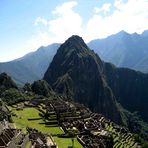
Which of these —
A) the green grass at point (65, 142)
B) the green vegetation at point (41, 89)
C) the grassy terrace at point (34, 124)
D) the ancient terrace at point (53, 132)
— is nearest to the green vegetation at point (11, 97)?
the ancient terrace at point (53, 132)

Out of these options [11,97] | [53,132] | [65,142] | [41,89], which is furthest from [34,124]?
[41,89]

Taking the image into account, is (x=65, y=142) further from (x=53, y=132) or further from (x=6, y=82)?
(x=6, y=82)

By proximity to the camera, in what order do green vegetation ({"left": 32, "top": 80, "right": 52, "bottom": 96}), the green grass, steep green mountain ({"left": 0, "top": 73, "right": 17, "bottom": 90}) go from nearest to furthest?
1. the green grass
2. steep green mountain ({"left": 0, "top": 73, "right": 17, "bottom": 90})
3. green vegetation ({"left": 32, "top": 80, "right": 52, "bottom": 96})

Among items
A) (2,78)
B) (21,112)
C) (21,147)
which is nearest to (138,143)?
(21,112)

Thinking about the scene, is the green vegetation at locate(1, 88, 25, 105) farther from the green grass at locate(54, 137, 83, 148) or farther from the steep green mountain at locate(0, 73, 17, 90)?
the green grass at locate(54, 137, 83, 148)

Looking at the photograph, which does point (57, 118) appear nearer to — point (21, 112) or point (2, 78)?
point (21, 112)

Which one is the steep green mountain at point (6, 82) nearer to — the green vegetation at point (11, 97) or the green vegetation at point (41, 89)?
the green vegetation at point (41, 89)

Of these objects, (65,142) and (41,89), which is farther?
(41,89)

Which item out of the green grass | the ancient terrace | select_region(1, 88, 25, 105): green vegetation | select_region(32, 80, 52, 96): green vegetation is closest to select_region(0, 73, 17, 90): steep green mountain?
select_region(32, 80, 52, 96): green vegetation
